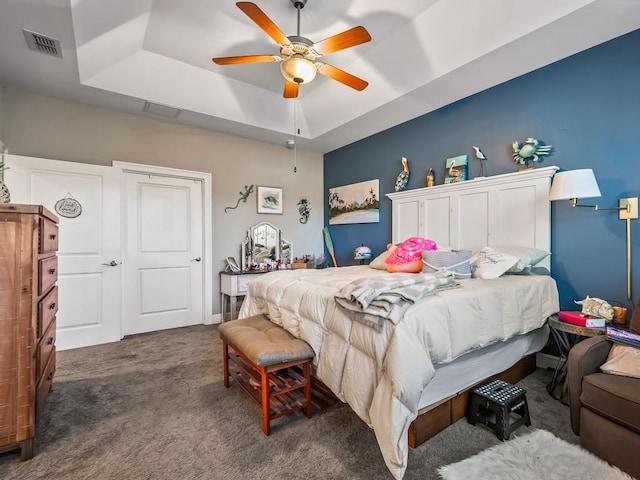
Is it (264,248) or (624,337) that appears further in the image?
(264,248)

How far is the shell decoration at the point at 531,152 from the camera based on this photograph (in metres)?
2.67

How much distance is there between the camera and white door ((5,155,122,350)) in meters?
3.06

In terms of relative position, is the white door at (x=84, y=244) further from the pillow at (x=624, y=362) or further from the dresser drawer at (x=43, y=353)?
the pillow at (x=624, y=362)

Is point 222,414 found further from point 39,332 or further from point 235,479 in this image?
point 39,332

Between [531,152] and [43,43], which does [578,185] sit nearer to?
[531,152]

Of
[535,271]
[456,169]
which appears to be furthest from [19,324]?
[456,169]

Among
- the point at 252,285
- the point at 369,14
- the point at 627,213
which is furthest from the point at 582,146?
the point at 252,285

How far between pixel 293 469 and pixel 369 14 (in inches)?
129

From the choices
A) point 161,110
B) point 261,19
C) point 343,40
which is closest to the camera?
point 261,19

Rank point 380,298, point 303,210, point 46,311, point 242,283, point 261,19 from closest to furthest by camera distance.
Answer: point 380,298
point 46,311
point 261,19
point 242,283
point 303,210

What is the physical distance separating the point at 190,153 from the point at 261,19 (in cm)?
257

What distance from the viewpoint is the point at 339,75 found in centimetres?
248

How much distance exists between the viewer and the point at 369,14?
2.56 metres

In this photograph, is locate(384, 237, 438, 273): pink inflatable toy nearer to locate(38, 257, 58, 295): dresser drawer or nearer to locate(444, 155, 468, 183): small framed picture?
locate(444, 155, 468, 183): small framed picture
